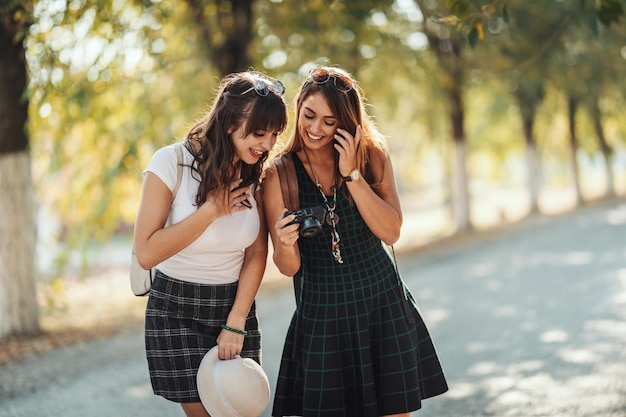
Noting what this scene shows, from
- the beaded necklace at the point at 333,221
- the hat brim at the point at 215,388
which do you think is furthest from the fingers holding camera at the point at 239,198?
the hat brim at the point at 215,388

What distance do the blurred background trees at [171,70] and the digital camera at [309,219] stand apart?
112 centimetres

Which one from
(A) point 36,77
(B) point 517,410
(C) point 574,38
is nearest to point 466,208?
(C) point 574,38

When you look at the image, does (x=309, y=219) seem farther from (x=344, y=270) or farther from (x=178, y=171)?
(x=178, y=171)

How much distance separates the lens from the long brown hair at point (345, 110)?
→ 10.1 feet

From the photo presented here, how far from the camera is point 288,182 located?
315cm

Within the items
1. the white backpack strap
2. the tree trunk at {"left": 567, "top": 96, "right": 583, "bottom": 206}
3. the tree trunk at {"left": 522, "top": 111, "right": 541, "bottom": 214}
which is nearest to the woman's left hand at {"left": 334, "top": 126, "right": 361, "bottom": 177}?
the white backpack strap

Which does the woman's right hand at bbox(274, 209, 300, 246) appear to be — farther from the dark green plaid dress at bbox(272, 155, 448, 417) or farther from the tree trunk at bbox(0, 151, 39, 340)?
the tree trunk at bbox(0, 151, 39, 340)

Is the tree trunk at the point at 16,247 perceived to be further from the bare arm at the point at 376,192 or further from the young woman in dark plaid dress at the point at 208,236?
the bare arm at the point at 376,192

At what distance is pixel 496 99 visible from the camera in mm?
24609

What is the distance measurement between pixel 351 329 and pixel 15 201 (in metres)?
6.32

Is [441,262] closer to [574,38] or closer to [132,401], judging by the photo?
[574,38]

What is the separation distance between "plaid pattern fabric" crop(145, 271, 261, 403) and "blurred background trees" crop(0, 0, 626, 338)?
1.18 m

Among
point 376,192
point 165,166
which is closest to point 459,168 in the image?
point 376,192

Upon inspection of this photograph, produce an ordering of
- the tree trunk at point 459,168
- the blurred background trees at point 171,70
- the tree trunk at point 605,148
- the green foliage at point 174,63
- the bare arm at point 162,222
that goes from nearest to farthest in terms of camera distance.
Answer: the bare arm at point 162,222 < the blurred background trees at point 171,70 < the green foliage at point 174,63 < the tree trunk at point 459,168 < the tree trunk at point 605,148
